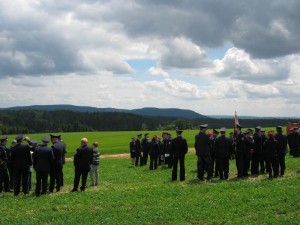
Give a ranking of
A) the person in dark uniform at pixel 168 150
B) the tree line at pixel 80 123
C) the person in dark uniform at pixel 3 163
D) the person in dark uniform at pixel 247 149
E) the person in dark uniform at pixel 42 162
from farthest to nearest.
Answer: the tree line at pixel 80 123
the person in dark uniform at pixel 168 150
the person in dark uniform at pixel 247 149
the person in dark uniform at pixel 3 163
the person in dark uniform at pixel 42 162

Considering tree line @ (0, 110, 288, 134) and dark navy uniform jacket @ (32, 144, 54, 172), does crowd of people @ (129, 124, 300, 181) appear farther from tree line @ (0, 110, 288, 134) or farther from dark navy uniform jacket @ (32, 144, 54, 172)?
tree line @ (0, 110, 288, 134)

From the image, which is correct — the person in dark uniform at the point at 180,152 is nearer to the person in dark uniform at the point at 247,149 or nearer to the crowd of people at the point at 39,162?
the person in dark uniform at the point at 247,149

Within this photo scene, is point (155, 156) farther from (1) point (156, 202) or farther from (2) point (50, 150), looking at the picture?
(1) point (156, 202)

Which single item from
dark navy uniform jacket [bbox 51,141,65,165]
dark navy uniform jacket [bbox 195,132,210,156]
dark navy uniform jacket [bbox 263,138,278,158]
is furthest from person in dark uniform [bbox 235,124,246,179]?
dark navy uniform jacket [bbox 51,141,65,165]

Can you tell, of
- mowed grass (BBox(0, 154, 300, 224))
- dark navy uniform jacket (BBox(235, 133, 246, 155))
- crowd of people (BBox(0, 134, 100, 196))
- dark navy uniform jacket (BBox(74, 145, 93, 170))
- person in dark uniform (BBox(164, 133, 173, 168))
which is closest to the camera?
mowed grass (BBox(0, 154, 300, 224))

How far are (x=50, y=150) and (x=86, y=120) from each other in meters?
166

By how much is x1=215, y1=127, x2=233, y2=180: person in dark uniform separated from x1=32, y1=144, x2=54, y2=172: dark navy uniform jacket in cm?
760

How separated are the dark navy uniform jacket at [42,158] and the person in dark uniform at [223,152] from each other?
24.9ft

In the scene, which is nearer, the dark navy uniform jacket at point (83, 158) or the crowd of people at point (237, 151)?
the dark navy uniform jacket at point (83, 158)

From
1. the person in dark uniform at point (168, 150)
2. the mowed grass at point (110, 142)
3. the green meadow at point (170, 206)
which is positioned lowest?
the mowed grass at point (110, 142)

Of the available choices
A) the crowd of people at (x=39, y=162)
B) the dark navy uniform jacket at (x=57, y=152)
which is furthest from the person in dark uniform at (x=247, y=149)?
the dark navy uniform jacket at (x=57, y=152)

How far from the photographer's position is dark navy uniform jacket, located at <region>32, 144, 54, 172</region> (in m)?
16.2

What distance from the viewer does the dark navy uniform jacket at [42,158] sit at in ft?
53.3

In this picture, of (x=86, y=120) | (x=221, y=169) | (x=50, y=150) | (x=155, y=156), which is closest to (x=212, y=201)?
(x=221, y=169)
